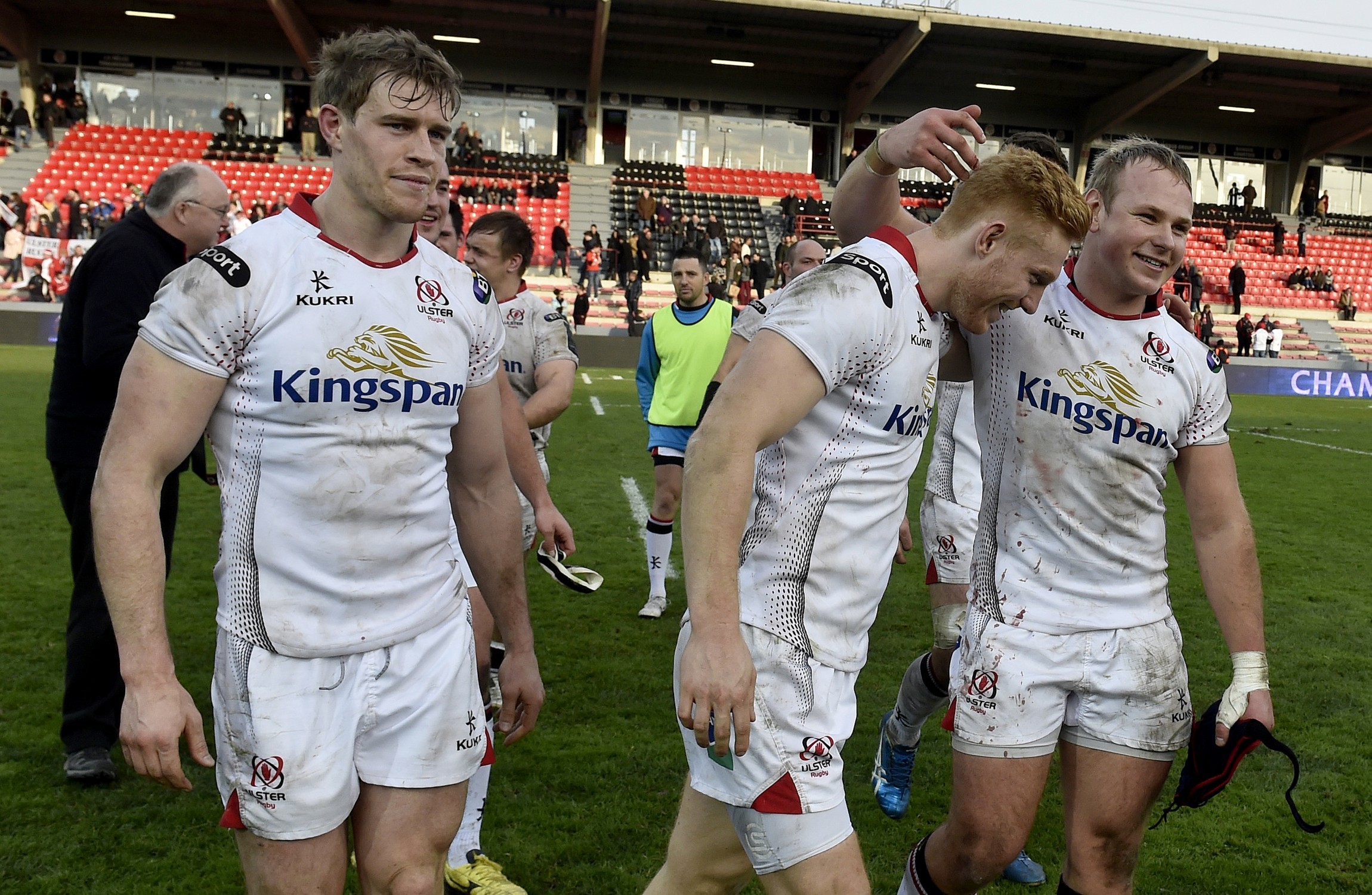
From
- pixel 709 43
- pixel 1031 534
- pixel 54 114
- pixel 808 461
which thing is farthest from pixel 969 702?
pixel 54 114

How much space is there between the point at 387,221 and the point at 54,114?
4090 centimetres

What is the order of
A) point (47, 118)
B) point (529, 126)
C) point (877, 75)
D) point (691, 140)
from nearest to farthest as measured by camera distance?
point (47, 118), point (877, 75), point (529, 126), point (691, 140)

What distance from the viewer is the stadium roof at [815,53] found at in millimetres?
35188

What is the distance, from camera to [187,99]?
38.3 meters

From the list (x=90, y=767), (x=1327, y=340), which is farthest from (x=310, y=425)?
(x=1327, y=340)

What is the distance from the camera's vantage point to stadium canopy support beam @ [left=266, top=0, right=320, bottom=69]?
3284cm

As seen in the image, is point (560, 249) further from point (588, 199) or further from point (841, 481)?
point (841, 481)

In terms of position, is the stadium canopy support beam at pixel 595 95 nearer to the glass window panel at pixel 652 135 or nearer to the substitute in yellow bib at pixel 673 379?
the glass window panel at pixel 652 135

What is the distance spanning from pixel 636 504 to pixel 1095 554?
795 cm

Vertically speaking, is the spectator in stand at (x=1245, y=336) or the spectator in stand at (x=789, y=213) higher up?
the spectator in stand at (x=789, y=213)

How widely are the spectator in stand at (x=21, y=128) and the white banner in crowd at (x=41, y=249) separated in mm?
10484

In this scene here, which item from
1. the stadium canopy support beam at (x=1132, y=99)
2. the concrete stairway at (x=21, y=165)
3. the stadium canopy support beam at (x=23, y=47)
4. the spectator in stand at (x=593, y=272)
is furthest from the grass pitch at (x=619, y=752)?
the stadium canopy support beam at (x=23, y=47)

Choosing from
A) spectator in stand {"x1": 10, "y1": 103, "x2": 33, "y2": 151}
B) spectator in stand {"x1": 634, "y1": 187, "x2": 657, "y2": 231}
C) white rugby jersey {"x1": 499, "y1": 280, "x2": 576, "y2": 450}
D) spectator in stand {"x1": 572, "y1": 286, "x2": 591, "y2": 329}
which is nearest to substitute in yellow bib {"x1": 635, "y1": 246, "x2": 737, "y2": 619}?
white rugby jersey {"x1": 499, "y1": 280, "x2": 576, "y2": 450}

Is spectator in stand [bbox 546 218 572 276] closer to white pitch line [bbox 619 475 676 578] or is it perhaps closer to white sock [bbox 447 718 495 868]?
white pitch line [bbox 619 475 676 578]
